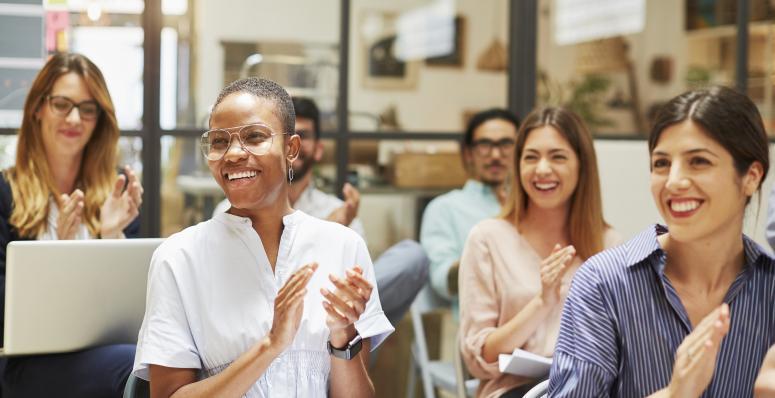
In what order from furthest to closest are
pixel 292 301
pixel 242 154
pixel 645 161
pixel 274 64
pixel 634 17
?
pixel 634 17
pixel 274 64
pixel 645 161
pixel 242 154
pixel 292 301

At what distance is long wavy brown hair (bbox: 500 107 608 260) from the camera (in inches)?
113

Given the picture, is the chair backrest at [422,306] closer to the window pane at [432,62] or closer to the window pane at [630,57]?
the window pane at [432,62]

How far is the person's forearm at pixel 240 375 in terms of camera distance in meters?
1.80

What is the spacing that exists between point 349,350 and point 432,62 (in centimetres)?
260

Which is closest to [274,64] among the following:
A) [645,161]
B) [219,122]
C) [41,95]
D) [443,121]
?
[443,121]

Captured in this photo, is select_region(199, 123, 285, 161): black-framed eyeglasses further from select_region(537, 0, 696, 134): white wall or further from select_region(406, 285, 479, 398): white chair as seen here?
select_region(537, 0, 696, 134): white wall

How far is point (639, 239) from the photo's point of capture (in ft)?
6.53

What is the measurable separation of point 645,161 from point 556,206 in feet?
2.56

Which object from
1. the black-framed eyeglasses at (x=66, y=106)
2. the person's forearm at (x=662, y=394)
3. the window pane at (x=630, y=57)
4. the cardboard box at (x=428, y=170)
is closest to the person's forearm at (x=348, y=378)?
the person's forearm at (x=662, y=394)

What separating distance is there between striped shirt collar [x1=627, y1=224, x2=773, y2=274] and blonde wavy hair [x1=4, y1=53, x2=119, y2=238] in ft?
5.46

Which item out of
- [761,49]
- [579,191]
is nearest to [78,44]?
[579,191]

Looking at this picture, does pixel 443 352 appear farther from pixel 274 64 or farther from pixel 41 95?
pixel 41 95

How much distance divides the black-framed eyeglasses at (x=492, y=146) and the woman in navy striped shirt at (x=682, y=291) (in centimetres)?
194

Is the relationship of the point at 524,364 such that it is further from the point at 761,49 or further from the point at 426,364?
the point at 761,49
